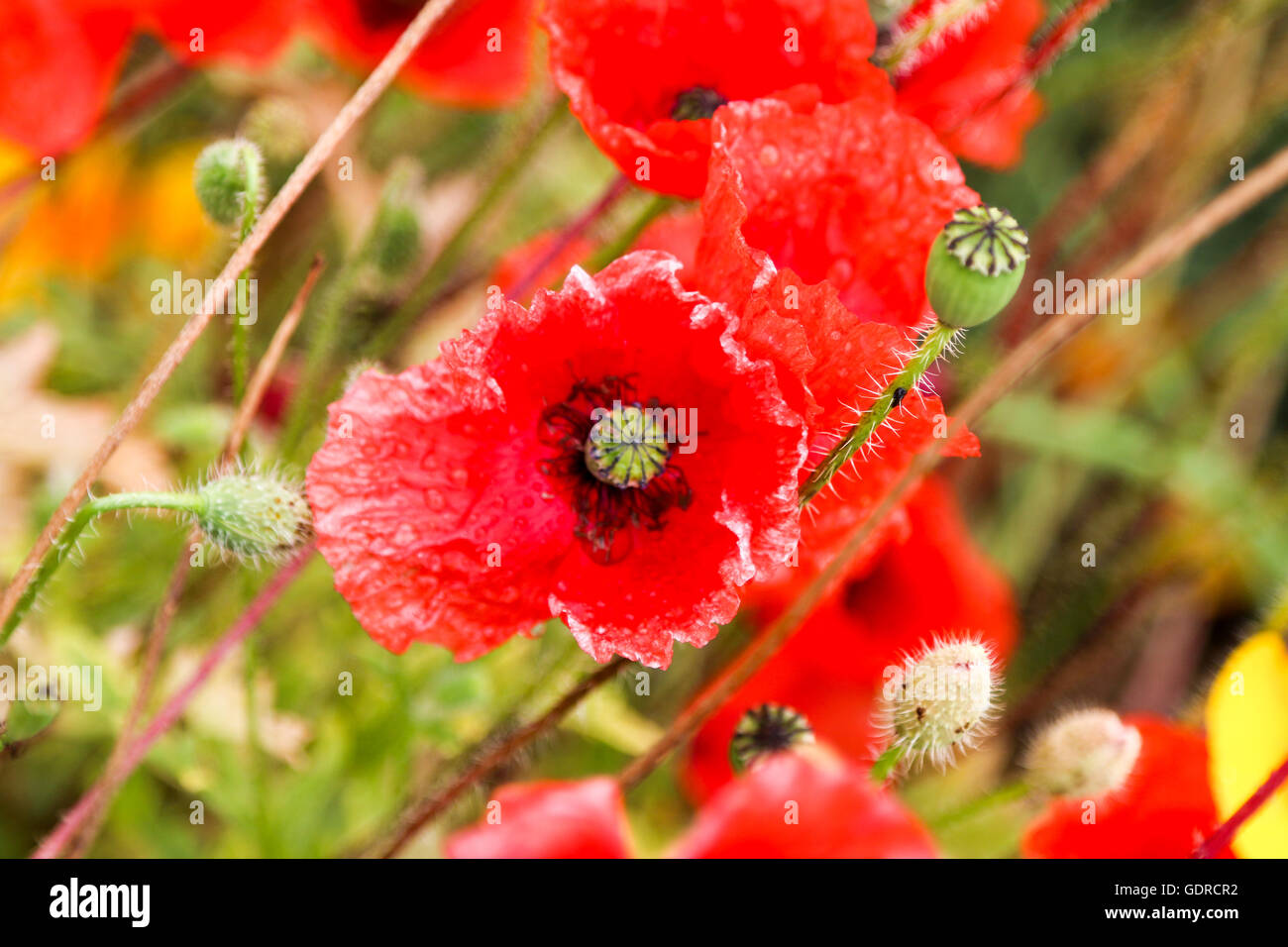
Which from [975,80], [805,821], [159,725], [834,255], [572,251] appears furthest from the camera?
[572,251]

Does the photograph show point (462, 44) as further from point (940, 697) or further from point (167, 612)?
point (940, 697)

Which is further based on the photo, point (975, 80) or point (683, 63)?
point (975, 80)

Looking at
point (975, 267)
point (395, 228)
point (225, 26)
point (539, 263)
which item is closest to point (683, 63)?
point (539, 263)

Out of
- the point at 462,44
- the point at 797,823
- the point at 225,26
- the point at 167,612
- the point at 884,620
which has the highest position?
the point at 462,44

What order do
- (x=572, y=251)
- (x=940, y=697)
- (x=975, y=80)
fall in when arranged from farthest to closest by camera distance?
(x=572, y=251), (x=975, y=80), (x=940, y=697)

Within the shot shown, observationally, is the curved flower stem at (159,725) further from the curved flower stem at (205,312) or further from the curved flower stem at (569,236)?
the curved flower stem at (569,236)
